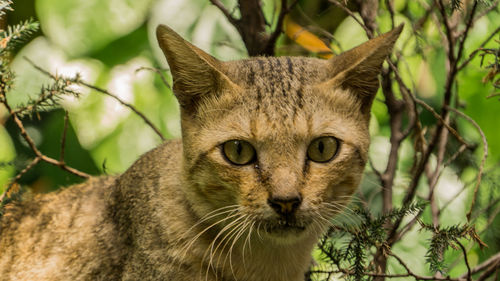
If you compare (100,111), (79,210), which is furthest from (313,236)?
(100,111)

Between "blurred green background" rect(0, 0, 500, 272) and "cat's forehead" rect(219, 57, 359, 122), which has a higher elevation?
"cat's forehead" rect(219, 57, 359, 122)

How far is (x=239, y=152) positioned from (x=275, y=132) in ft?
0.45

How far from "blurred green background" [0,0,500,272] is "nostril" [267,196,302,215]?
167 centimetres

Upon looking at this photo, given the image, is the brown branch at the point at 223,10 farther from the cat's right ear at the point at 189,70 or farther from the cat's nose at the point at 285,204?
the cat's nose at the point at 285,204

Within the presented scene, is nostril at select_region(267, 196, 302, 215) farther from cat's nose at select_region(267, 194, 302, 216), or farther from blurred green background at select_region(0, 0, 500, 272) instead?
blurred green background at select_region(0, 0, 500, 272)

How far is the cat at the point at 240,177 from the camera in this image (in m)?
1.76

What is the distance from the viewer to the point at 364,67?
6.25 feet

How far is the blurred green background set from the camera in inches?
132

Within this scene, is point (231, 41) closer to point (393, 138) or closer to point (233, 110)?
point (393, 138)

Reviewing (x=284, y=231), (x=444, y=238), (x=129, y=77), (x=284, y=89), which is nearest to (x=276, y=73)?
(x=284, y=89)

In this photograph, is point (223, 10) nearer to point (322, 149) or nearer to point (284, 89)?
point (284, 89)

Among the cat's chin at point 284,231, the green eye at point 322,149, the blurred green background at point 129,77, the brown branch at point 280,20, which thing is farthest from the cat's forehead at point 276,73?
the blurred green background at point 129,77

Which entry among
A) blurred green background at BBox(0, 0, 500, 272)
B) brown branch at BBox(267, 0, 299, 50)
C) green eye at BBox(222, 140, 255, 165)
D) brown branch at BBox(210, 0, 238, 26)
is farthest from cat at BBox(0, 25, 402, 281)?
blurred green background at BBox(0, 0, 500, 272)

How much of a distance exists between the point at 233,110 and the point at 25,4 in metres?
1.96
